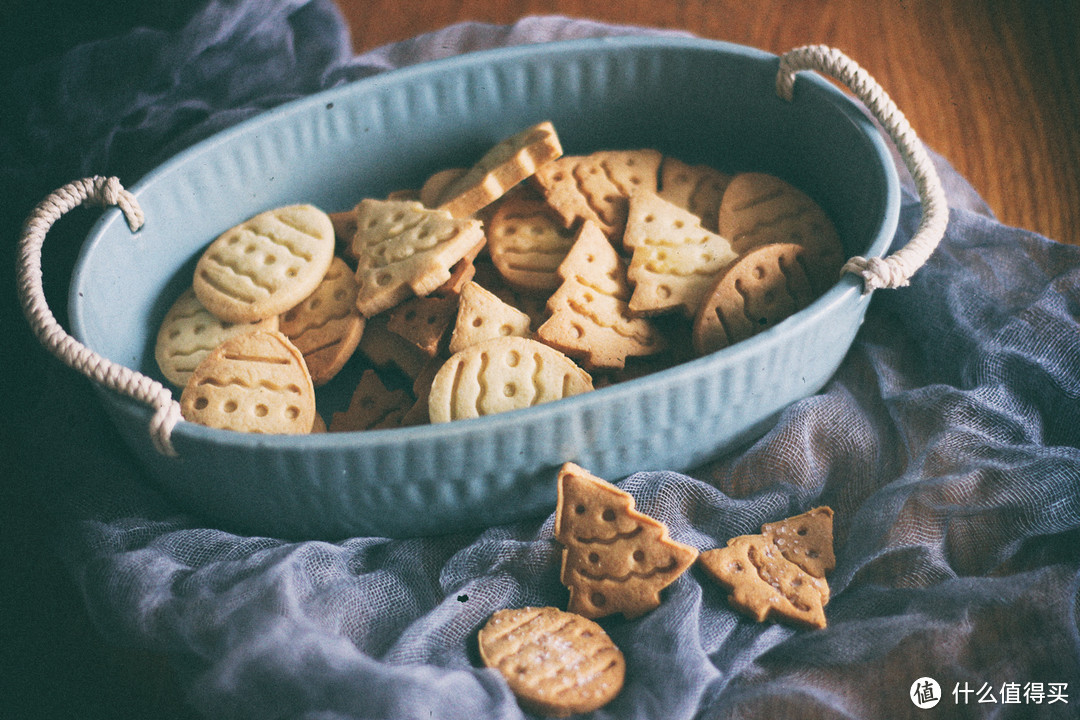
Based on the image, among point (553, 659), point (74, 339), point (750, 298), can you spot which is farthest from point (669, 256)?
point (74, 339)

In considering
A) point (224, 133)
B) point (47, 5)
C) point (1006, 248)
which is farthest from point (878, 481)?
point (47, 5)

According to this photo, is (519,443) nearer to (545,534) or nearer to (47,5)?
(545,534)

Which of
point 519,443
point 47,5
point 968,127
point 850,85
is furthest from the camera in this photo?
point 968,127

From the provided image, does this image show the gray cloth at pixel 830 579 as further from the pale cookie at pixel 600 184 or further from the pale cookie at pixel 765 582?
the pale cookie at pixel 600 184

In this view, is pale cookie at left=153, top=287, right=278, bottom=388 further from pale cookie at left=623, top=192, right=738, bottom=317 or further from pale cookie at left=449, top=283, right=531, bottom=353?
pale cookie at left=623, top=192, right=738, bottom=317

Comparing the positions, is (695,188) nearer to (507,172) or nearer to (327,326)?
(507,172)

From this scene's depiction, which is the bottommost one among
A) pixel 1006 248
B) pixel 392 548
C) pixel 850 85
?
pixel 392 548

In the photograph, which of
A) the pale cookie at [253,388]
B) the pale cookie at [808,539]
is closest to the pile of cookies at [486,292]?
the pale cookie at [253,388]
